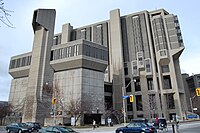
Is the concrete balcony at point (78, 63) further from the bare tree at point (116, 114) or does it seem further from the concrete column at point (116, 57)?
the bare tree at point (116, 114)

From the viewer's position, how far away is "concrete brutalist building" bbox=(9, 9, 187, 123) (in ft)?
215

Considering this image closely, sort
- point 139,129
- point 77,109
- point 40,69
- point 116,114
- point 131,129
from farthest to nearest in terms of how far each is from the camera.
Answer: point 116,114 < point 40,69 < point 77,109 < point 131,129 < point 139,129

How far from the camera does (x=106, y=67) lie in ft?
245

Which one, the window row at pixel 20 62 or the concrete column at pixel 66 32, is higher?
the concrete column at pixel 66 32

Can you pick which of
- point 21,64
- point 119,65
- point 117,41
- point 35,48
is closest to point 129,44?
point 117,41

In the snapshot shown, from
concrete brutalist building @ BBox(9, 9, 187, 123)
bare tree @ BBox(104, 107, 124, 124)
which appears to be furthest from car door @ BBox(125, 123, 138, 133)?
bare tree @ BBox(104, 107, 124, 124)

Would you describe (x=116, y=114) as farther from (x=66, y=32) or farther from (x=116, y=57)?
(x=66, y=32)

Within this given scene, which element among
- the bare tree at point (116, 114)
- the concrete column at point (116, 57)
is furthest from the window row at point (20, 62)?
the bare tree at point (116, 114)

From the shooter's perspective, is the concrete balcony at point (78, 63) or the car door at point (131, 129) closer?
the car door at point (131, 129)

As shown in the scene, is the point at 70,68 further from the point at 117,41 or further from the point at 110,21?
the point at 110,21

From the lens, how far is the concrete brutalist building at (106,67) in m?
65.4

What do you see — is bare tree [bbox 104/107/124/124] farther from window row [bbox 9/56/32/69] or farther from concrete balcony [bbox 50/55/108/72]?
window row [bbox 9/56/32/69]

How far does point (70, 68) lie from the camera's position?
6831 centimetres

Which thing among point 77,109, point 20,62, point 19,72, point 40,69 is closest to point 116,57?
point 40,69
